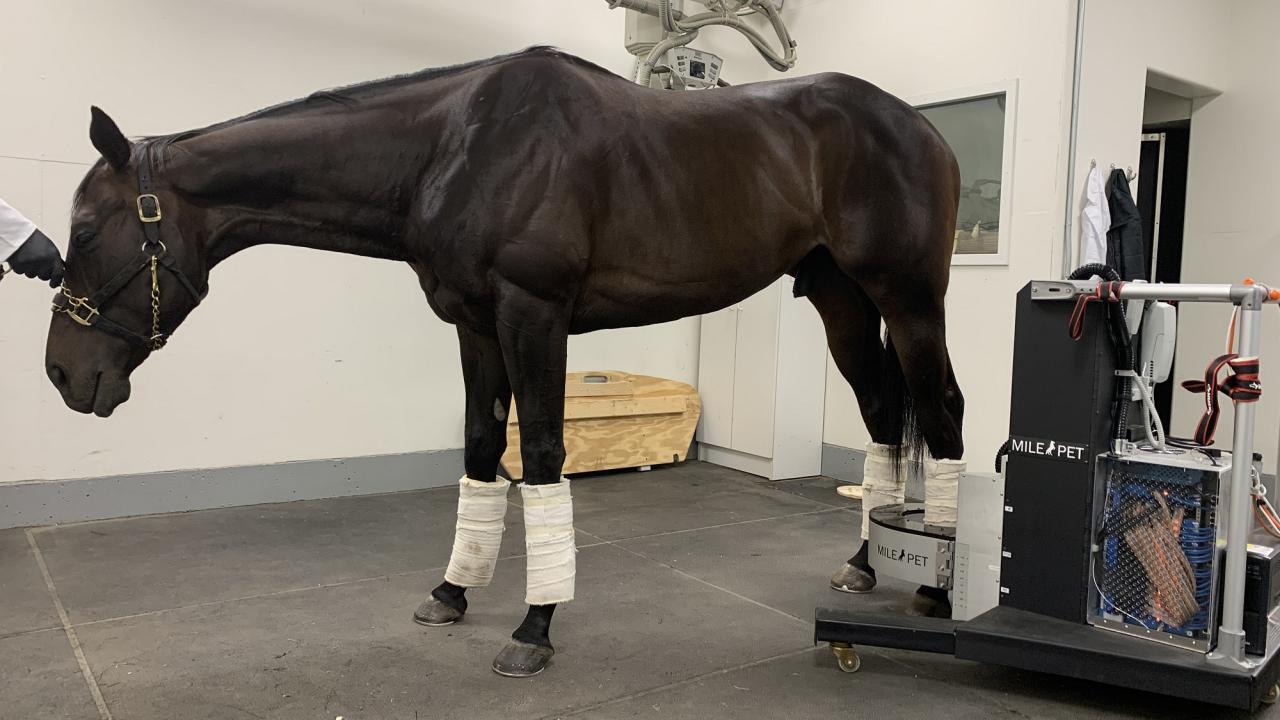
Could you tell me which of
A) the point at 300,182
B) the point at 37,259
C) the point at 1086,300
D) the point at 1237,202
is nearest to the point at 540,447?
the point at 300,182

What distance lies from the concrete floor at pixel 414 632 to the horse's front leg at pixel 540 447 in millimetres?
201

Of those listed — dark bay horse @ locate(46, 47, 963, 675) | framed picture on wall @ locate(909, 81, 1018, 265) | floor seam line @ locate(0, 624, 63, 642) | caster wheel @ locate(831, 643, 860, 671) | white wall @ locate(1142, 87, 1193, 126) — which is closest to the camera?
dark bay horse @ locate(46, 47, 963, 675)

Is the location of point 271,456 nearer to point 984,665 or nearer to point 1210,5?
point 984,665

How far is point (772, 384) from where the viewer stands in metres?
4.87

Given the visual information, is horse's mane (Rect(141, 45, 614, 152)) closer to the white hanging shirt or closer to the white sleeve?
the white sleeve

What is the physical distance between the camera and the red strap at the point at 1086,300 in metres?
1.94

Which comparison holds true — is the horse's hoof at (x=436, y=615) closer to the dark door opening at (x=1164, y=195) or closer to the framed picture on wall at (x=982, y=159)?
the framed picture on wall at (x=982, y=159)

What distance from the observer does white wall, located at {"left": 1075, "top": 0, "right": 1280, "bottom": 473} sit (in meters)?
3.93

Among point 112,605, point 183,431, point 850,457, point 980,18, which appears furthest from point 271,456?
point 980,18

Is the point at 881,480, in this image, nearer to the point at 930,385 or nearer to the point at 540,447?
the point at 930,385

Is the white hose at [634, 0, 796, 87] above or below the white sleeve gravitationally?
above

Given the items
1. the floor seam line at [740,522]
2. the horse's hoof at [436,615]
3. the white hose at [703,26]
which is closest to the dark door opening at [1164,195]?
the floor seam line at [740,522]

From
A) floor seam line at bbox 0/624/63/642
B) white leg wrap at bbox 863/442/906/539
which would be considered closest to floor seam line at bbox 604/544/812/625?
white leg wrap at bbox 863/442/906/539

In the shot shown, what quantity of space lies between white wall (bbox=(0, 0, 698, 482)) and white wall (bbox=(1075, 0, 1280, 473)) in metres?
2.82
